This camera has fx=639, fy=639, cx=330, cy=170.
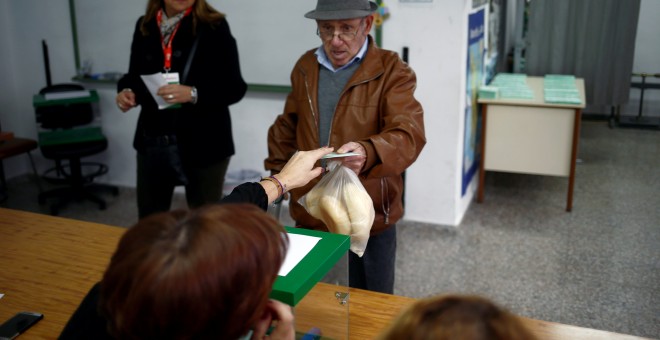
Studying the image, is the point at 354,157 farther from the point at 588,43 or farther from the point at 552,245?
the point at 588,43

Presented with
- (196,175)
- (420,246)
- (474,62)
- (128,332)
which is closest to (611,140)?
(474,62)

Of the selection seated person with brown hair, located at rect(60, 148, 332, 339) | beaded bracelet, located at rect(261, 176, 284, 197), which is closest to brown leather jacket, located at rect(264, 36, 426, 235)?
beaded bracelet, located at rect(261, 176, 284, 197)

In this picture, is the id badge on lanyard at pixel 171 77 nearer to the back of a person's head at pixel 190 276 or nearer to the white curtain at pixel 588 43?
the back of a person's head at pixel 190 276

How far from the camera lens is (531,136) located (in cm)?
443

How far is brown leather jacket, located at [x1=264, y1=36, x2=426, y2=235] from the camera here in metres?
2.03

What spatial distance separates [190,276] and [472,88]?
3.68 meters

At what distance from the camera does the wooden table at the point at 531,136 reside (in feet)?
14.2

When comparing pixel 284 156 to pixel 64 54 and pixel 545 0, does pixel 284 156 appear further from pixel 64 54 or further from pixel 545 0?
pixel 545 0

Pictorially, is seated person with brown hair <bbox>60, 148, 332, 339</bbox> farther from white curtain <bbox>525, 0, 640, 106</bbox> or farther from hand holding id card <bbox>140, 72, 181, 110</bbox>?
white curtain <bbox>525, 0, 640, 106</bbox>

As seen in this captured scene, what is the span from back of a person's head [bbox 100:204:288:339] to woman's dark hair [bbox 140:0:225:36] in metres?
1.92

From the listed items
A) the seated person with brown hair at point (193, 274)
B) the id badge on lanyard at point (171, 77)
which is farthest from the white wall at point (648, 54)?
the seated person with brown hair at point (193, 274)

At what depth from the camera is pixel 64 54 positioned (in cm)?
499

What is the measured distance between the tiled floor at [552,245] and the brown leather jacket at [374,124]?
3.34 ft

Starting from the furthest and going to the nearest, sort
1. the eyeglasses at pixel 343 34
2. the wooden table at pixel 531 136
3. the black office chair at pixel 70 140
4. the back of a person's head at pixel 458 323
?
the black office chair at pixel 70 140
the wooden table at pixel 531 136
the eyeglasses at pixel 343 34
the back of a person's head at pixel 458 323
